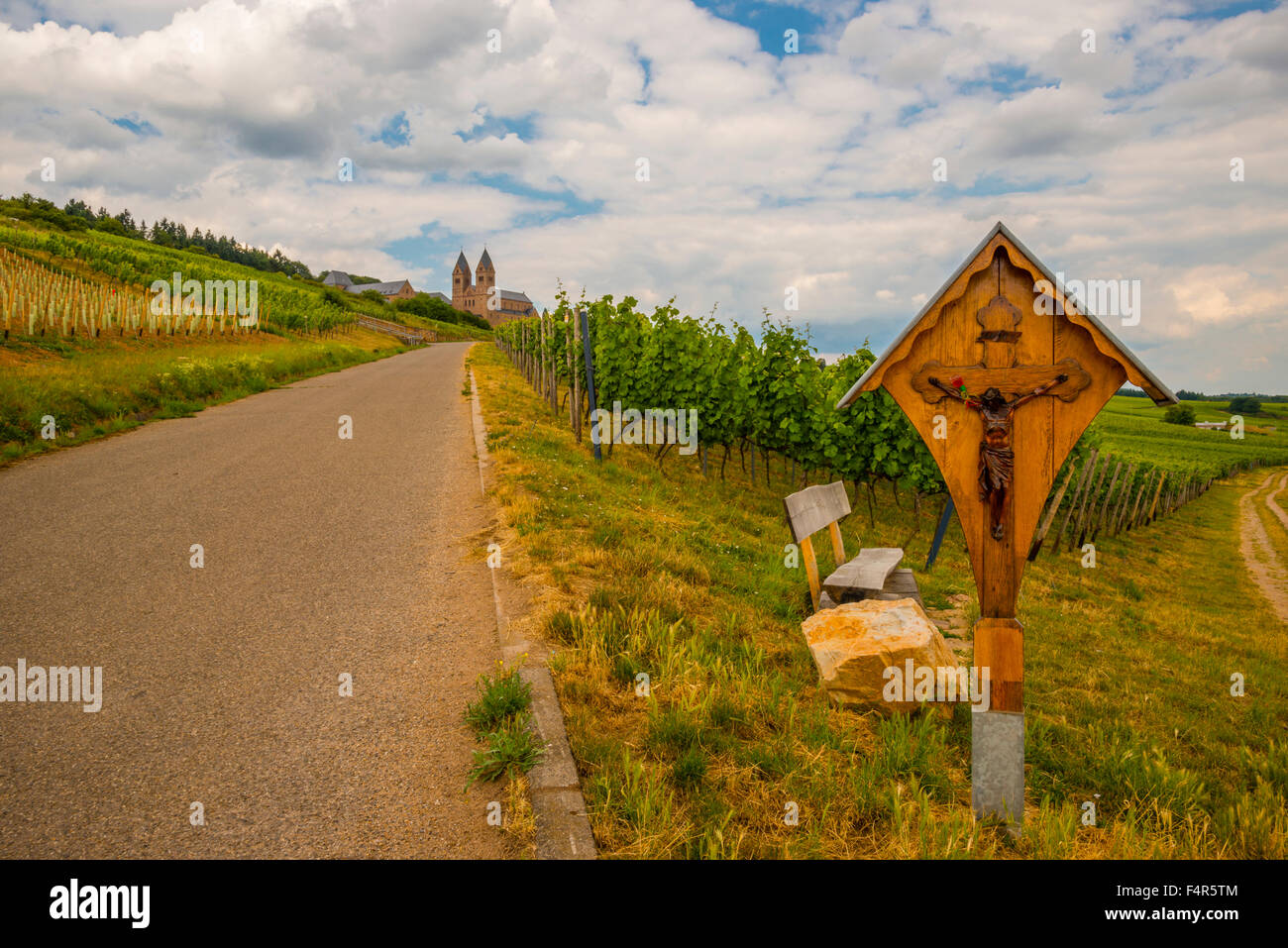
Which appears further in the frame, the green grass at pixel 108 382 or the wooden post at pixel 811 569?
the green grass at pixel 108 382

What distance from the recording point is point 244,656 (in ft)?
12.8

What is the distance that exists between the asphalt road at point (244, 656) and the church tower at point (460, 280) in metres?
157

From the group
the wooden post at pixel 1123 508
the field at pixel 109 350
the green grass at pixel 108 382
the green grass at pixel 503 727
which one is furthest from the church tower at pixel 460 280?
the green grass at pixel 503 727

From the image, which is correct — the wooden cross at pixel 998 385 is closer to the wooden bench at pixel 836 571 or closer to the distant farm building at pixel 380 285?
the wooden bench at pixel 836 571

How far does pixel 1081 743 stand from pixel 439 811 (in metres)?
4.02

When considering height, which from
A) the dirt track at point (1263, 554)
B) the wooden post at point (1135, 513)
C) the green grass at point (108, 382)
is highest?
the green grass at point (108, 382)

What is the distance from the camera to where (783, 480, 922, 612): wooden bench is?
5.21 m

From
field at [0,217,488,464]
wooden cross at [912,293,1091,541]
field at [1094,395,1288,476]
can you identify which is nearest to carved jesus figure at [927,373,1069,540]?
wooden cross at [912,293,1091,541]

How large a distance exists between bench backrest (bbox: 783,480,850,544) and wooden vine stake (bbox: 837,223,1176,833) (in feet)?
7.10

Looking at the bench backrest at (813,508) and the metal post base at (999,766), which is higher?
the bench backrest at (813,508)

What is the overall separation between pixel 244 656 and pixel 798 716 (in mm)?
3205

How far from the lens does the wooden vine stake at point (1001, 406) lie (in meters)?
2.76

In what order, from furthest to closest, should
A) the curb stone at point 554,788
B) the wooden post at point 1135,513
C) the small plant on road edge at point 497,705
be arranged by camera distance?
the wooden post at point 1135,513 < the small plant on road edge at point 497,705 < the curb stone at point 554,788

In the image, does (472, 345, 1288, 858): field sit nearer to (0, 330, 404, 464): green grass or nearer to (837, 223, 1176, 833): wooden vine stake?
(837, 223, 1176, 833): wooden vine stake
